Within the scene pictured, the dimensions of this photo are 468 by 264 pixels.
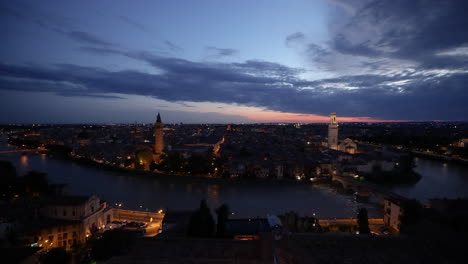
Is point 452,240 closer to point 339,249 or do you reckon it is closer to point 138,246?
point 339,249

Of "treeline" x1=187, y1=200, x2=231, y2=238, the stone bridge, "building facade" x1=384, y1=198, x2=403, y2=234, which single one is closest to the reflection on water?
"building facade" x1=384, y1=198, x2=403, y2=234

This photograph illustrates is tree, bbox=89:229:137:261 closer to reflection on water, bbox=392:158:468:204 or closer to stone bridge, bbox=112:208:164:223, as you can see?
stone bridge, bbox=112:208:164:223

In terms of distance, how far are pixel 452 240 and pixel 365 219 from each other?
1.96 metres

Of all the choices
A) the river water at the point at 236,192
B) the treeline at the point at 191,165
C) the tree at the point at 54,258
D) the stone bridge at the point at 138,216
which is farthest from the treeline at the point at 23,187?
the treeline at the point at 191,165

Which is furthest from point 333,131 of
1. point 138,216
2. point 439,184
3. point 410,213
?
point 138,216

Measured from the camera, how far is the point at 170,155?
1167cm

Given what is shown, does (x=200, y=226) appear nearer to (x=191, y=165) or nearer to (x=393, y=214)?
(x=393, y=214)

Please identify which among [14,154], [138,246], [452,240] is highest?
[452,240]

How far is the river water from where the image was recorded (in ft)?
22.0

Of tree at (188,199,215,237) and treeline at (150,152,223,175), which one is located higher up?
tree at (188,199,215,237)

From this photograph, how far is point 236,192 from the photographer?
341 inches

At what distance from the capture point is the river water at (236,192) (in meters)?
6.71

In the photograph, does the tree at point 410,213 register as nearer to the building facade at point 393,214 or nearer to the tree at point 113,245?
the building facade at point 393,214

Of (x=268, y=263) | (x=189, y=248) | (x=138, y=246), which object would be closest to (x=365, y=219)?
(x=268, y=263)
